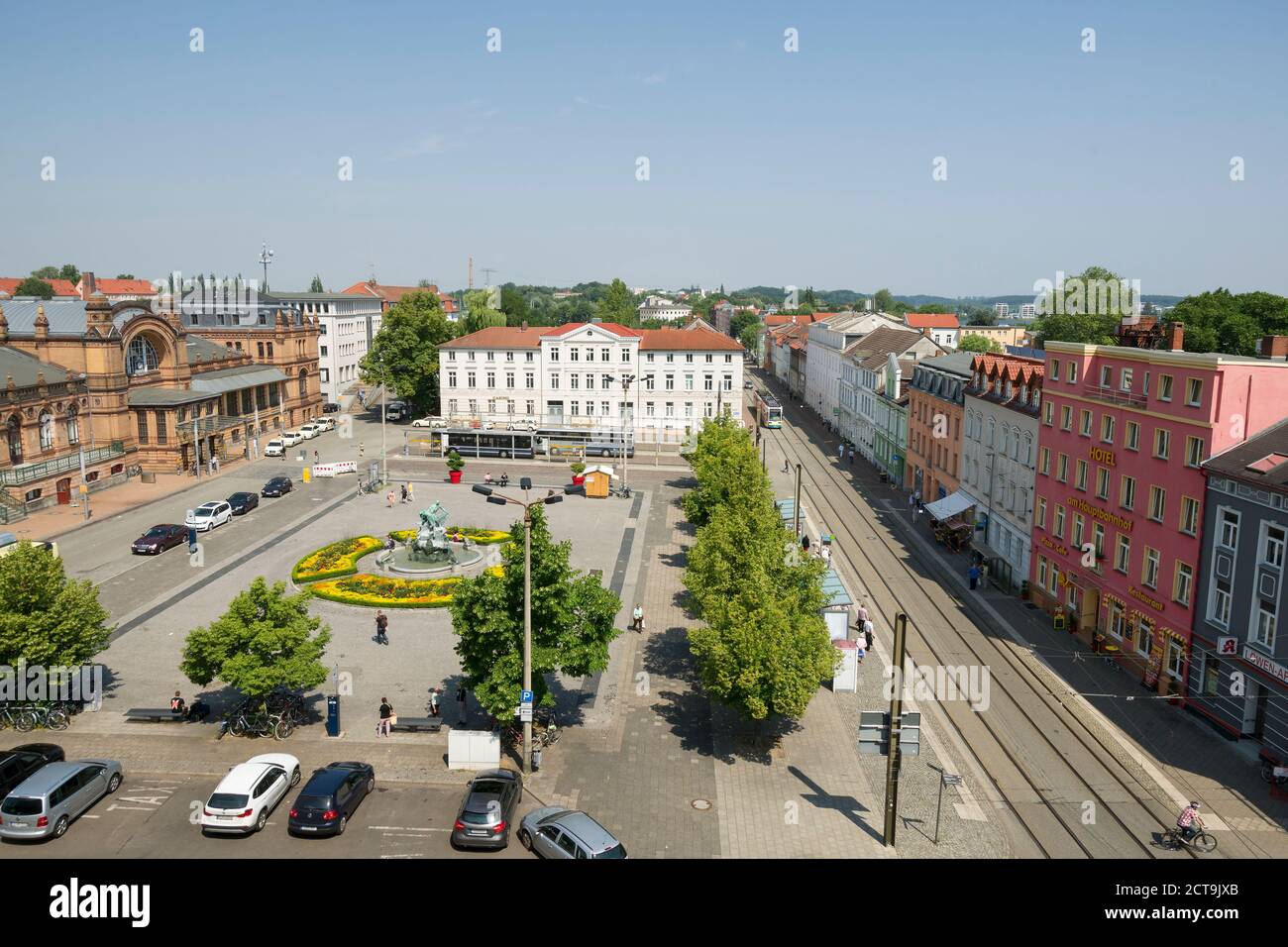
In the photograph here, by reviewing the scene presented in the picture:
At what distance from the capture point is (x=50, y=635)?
29.5m

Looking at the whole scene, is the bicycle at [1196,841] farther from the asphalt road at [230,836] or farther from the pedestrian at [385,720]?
the pedestrian at [385,720]

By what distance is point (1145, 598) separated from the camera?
35625 millimetres

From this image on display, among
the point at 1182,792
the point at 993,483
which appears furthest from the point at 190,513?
the point at 1182,792

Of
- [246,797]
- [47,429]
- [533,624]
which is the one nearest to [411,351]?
[47,429]

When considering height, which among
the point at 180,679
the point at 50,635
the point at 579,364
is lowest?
the point at 180,679

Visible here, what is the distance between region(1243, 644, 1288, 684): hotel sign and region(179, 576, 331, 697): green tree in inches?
1158

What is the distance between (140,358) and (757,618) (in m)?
67.4

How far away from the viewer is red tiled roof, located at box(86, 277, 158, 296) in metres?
→ 175

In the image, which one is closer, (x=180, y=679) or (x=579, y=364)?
(x=180, y=679)

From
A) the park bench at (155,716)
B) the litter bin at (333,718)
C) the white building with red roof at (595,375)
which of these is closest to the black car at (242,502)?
the park bench at (155,716)

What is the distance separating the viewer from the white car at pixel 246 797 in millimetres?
23391

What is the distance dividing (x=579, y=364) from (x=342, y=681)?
194 feet
